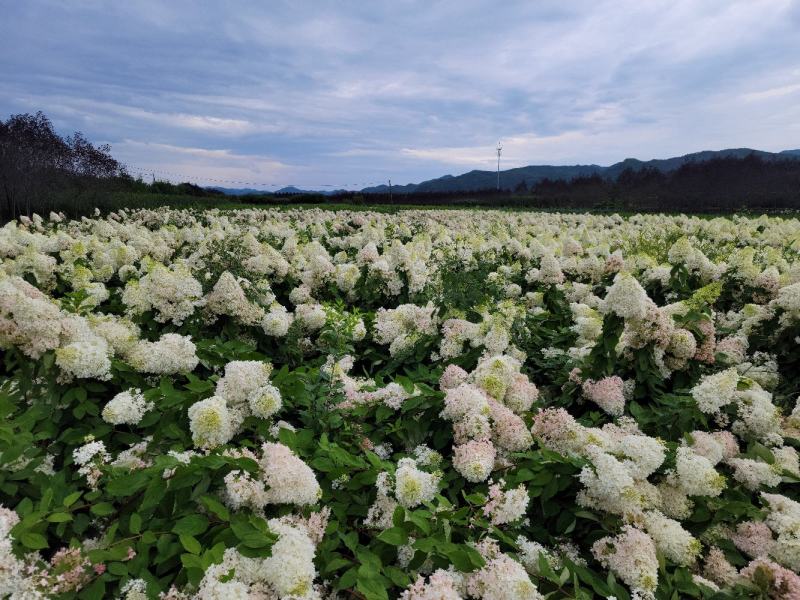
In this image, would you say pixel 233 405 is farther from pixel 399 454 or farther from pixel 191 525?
pixel 399 454

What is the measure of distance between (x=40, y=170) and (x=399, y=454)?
1245 inches

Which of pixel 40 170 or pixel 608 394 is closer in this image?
pixel 608 394

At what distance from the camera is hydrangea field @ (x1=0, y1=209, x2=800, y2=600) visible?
1.86 metres

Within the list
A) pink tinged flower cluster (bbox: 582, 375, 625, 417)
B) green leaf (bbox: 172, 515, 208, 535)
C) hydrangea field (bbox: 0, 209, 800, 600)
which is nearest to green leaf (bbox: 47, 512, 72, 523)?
hydrangea field (bbox: 0, 209, 800, 600)

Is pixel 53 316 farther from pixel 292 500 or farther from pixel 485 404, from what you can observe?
pixel 485 404

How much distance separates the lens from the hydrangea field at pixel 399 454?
6.10 ft

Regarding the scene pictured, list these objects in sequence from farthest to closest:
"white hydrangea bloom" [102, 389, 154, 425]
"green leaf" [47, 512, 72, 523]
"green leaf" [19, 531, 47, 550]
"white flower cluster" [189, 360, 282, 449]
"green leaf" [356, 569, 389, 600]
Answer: "white hydrangea bloom" [102, 389, 154, 425] < "white flower cluster" [189, 360, 282, 449] < "green leaf" [47, 512, 72, 523] < "green leaf" [19, 531, 47, 550] < "green leaf" [356, 569, 389, 600]

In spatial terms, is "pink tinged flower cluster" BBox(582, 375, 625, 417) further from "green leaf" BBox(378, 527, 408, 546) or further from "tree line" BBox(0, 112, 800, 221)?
"tree line" BBox(0, 112, 800, 221)

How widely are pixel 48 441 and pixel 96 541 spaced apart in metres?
0.99

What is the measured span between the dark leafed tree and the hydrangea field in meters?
24.5

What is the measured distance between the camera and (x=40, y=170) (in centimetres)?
2620

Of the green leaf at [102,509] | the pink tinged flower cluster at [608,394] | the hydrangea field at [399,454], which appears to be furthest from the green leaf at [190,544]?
the pink tinged flower cluster at [608,394]

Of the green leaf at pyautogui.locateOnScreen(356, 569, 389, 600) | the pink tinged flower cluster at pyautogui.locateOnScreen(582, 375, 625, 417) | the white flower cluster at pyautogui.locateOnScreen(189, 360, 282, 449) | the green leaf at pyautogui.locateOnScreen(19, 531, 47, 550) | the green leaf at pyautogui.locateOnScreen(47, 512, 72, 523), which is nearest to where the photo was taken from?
the green leaf at pyautogui.locateOnScreen(356, 569, 389, 600)

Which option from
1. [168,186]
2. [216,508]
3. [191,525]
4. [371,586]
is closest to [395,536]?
[371,586]
